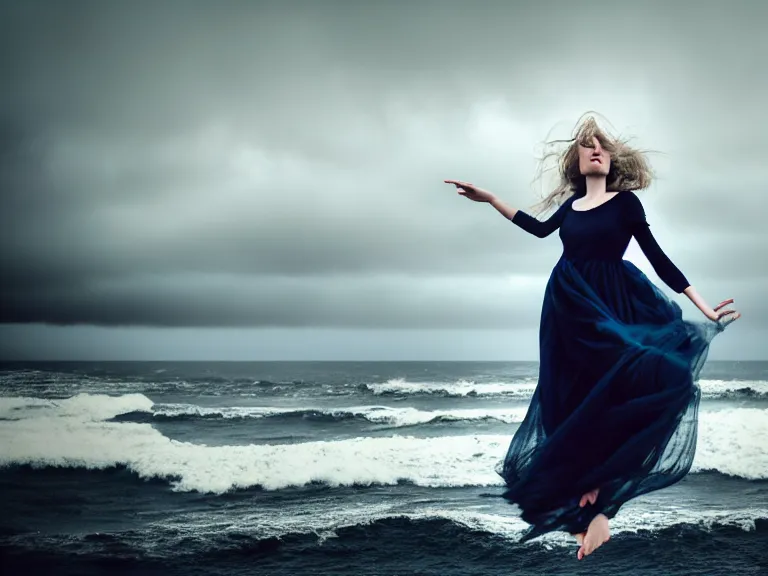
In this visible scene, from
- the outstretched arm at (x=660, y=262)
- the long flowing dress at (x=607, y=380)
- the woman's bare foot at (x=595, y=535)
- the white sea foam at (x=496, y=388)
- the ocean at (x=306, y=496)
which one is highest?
the outstretched arm at (x=660, y=262)

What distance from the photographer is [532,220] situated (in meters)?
1.98

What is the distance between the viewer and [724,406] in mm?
11875

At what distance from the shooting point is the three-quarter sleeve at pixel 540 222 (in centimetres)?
196

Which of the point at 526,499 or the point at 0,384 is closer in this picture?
the point at 526,499

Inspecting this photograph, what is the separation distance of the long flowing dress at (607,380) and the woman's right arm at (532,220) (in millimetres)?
19

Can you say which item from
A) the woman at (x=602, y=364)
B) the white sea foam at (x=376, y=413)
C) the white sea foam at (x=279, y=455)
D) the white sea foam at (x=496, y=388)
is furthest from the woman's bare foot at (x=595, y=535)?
the white sea foam at (x=496, y=388)

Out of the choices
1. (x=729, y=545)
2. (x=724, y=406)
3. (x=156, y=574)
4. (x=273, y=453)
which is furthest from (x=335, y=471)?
(x=724, y=406)

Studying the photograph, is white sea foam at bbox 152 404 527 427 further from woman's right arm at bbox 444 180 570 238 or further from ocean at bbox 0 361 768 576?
woman's right arm at bbox 444 180 570 238

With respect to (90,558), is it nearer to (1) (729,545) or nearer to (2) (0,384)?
(1) (729,545)

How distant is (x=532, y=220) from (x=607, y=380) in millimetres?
552

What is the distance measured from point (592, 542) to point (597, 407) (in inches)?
13.1

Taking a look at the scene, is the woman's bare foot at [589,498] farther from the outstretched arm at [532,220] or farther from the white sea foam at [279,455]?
the white sea foam at [279,455]

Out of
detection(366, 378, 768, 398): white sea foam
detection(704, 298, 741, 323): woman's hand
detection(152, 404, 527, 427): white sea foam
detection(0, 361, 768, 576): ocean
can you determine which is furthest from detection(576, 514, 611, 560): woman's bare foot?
detection(366, 378, 768, 398): white sea foam

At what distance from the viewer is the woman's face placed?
1861 millimetres
